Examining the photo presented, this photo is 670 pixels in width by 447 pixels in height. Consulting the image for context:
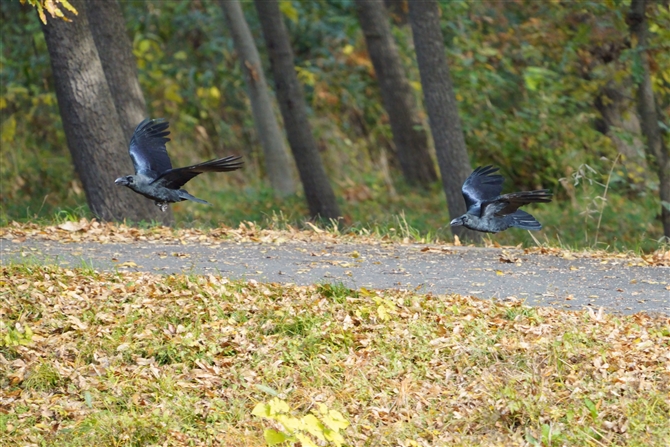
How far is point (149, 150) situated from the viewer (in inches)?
327

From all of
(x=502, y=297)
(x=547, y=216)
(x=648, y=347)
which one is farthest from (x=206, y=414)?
(x=547, y=216)

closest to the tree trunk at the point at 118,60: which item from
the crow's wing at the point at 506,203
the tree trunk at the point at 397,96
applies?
the crow's wing at the point at 506,203

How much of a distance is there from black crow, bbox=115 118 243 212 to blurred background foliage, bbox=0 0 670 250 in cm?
301

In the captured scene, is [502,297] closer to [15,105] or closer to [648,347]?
[648,347]

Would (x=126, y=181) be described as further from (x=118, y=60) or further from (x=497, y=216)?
(x=118, y=60)

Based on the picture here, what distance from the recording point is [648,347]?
22.3ft

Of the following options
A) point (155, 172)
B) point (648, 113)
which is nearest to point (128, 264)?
point (155, 172)

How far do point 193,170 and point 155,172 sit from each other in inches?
31.8

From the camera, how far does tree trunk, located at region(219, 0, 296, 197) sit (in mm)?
17125

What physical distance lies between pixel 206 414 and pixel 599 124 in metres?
12.3

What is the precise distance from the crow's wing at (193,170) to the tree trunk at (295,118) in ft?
23.3

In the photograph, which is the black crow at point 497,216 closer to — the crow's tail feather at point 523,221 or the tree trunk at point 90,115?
the crow's tail feather at point 523,221

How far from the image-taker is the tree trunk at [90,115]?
35.9 feet

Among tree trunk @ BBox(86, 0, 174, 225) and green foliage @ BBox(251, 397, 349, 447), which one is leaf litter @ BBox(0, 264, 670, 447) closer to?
green foliage @ BBox(251, 397, 349, 447)
